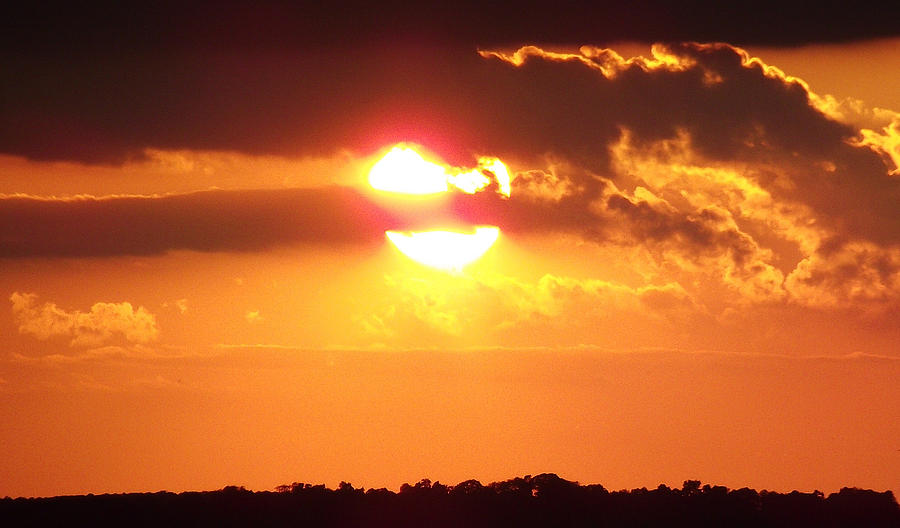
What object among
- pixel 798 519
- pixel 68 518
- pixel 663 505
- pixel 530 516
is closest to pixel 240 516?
pixel 68 518

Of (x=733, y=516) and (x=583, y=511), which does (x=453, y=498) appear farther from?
(x=733, y=516)

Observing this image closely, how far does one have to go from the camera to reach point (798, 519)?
13225 cm

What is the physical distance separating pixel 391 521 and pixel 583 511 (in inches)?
501

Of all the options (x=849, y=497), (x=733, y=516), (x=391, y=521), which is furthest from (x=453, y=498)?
(x=849, y=497)

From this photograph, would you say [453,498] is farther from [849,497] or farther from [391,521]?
[849,497]

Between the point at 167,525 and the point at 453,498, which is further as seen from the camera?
the point at 453,498

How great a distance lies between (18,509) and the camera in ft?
449

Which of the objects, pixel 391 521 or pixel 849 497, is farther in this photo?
pixel 849 497

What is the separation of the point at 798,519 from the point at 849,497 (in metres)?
8.00

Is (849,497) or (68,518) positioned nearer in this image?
(68,518)

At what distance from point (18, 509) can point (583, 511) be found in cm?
4000

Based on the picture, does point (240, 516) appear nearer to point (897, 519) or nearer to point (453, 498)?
point (453, 498)

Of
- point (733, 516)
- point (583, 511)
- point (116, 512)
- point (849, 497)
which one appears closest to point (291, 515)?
point (116, 512)

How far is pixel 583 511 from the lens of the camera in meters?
129
